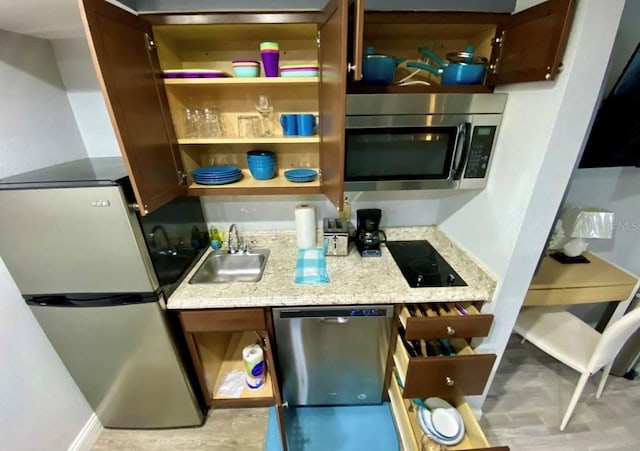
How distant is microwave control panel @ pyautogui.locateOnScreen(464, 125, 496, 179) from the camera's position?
42.5 inches

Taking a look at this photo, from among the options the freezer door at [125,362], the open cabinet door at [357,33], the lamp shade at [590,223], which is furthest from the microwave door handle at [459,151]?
the freezer door at [125,362]

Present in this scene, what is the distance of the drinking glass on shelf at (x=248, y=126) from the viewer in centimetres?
128

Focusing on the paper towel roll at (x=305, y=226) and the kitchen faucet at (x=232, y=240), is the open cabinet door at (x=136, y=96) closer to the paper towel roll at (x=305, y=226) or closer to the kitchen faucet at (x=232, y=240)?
the kitchen faucet at (x=232, y=240)

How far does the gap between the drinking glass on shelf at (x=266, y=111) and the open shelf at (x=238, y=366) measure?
1353mm

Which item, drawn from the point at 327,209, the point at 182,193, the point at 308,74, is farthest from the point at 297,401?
the point at 308,74

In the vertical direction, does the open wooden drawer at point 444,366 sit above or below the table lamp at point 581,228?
below

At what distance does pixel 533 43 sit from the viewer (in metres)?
0.86

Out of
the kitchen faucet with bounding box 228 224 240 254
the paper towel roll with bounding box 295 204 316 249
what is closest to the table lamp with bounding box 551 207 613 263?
the paper towel roll with bounding box 295 204 316 249

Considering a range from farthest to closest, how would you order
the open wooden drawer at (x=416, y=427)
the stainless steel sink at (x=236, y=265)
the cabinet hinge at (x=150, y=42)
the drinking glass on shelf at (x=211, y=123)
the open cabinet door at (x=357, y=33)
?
the stainless steel sink at (x=236, y=265) → the drinking glass on shelf at (x=211, y=123) → the open wooden drawer at (x=416, y=427) → the cabinet hinge at (x=150, y=42) → the open cabinet door at (x=357, y=33)

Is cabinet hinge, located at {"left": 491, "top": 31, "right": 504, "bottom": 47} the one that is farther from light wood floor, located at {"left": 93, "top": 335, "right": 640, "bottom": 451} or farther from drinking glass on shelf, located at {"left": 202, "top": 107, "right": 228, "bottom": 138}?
light wood floor, located at {"left": 93, "top": 335, "right": 640, "bottom": 451}

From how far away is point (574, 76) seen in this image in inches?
30.7

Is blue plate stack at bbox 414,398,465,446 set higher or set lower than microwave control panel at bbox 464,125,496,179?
lower

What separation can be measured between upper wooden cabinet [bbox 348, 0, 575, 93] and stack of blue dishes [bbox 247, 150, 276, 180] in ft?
1.74

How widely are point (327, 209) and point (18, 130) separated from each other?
1.47m
